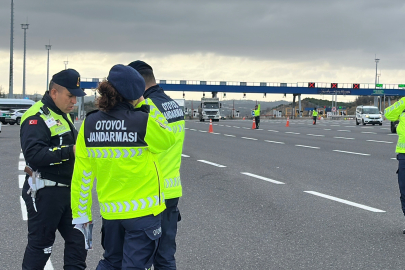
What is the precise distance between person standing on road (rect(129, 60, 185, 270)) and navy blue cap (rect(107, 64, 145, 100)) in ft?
1.91

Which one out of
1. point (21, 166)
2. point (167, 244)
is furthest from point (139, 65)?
point (21, 166)

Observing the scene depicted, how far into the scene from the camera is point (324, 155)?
1677 cm

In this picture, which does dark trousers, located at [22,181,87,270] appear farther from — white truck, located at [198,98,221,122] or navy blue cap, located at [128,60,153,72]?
white truck, located at [198,98,221,122]

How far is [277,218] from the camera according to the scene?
24.1 feet

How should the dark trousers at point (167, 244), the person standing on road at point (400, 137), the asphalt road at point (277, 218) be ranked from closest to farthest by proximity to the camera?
the dark trousers at point (167, 244), the asphalt road at point (277, 218), the person standing on road at point (400, 137)

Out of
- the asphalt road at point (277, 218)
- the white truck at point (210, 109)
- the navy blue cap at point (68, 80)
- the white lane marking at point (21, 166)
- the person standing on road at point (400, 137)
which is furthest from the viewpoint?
the white truck at point (210, 109)

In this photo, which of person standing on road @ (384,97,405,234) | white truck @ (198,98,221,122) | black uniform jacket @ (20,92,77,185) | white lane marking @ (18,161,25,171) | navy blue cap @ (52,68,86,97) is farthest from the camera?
white truck @ (198,98,221,122)

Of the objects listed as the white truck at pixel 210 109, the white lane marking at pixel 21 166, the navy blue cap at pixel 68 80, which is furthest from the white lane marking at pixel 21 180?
the white truck at pixel 210 109

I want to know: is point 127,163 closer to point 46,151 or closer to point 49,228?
point 46,151

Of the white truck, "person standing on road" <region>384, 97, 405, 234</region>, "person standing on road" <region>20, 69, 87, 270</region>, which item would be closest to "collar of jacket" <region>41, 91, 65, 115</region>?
"person standing on road" <region>20, 69, 87, 270</region>

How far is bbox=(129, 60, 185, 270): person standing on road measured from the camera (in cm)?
380

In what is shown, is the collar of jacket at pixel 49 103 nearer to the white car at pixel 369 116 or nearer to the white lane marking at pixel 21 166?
the white lane marking at pixel 21 166

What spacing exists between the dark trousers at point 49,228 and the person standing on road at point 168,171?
2.10ft

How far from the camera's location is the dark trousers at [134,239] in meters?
3.19
